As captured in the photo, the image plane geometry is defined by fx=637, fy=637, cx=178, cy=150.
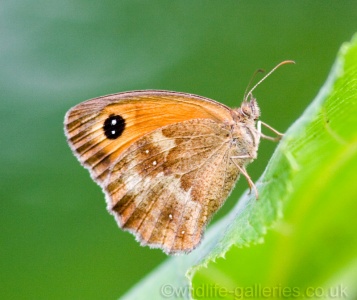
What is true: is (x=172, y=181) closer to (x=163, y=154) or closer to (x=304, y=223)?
(x=163, y=154)

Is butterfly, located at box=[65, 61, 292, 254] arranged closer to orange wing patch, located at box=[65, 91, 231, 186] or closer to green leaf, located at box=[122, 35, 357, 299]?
orange wing patch, located at box=[65, 91, 231, 186]

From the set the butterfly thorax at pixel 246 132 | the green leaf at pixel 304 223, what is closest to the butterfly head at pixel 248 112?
the butterfly thorax at pixel 246 132

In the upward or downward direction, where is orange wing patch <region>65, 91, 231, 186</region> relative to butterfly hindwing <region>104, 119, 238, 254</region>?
upward

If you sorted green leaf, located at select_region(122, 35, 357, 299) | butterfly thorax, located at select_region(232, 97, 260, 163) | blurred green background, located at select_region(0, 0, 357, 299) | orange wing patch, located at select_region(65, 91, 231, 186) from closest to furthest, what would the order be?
1. green leaf, located at select_region(122, 35, 357, 299)
2. orange wing patch, located at select_region(65, 91, 231, 186)
3. butterfly thorax, located at select_region(232, 97, 260, 163)
4. blurred green background, located at select_region(0, 0, 357, 299)

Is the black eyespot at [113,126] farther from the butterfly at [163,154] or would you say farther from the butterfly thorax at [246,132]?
the butterfly thorax at [246,132]

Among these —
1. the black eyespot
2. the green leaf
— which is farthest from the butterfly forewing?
the green leaf

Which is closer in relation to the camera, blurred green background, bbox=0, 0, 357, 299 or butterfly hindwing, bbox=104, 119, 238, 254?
butterfly hindwing, bbox=104, 119, 238, 254

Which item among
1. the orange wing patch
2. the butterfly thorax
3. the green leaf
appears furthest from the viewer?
the butterfly thorax

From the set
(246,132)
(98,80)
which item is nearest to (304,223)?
(246,132)
